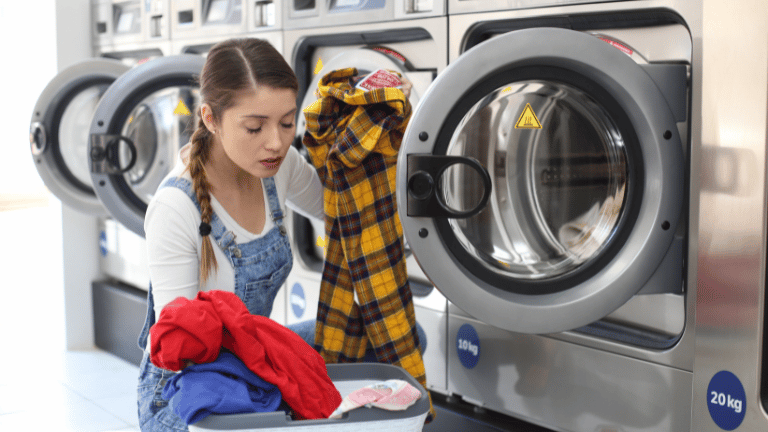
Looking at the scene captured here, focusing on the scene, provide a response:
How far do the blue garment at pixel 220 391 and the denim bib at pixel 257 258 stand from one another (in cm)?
32

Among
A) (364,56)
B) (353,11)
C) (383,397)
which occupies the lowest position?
(383,397)

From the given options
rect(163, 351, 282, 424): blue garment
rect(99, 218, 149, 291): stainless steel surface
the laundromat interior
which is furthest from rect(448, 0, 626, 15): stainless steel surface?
rect(99, 218, 149, 291): stainless steel surface

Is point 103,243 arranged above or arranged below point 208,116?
below

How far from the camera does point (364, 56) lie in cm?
210

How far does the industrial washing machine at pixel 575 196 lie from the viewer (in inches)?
55.9

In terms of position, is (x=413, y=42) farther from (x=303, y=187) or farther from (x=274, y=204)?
(x=274, y=204)

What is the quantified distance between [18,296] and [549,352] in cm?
291

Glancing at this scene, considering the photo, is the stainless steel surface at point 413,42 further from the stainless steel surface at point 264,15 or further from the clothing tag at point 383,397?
the clothing tag at point 383,397

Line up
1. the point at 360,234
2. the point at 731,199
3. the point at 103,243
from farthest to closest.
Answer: the point at 103,243
the point at 360,234
the point at 731,199

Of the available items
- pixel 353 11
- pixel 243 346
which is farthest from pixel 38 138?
pixel 243 346

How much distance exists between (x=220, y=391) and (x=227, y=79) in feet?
2.05

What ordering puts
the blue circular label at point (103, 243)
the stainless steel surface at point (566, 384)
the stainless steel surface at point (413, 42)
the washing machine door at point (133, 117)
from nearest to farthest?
the stainless steel surface at point (566, 384) → the stainless steel surface at point (413, 42) → the washing machine door at point (133, 117) → the blue circular label at point (103, 243)

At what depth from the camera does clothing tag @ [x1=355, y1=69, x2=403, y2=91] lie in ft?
5.39

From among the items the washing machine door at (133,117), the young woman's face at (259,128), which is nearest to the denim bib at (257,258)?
the young woman's face at (259,128)
